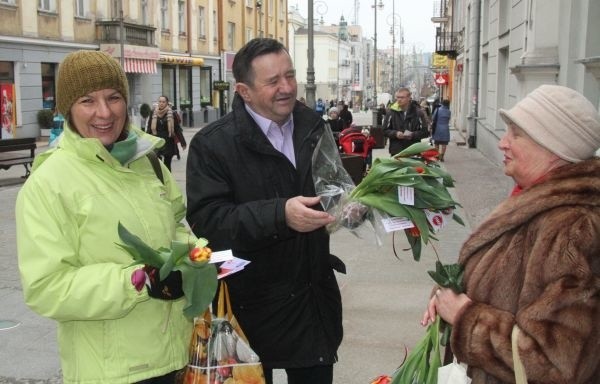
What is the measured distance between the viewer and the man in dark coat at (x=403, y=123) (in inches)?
447

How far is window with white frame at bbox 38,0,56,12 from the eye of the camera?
23.7 meters

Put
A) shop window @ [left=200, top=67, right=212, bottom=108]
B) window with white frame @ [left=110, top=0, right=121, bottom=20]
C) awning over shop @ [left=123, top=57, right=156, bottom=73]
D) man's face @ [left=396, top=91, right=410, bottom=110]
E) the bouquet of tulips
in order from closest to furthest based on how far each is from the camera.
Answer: the bouquet of tulips
man's face @ [left=396, top=91, right=410, bottom=110]
window with white frame @ [left=110, top=0, right=121, bottom=20]
awning over shop @ [left=123, top=57, right=156, bottom=73]
shop window @ [left=200, top=67, right=212, bottom=108]

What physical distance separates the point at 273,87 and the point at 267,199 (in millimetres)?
466

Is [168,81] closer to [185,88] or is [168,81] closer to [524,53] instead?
[185,88]

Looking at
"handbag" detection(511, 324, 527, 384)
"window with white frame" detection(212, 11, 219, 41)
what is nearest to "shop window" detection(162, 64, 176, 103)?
"window with white frame" detection(212, 11, 219, 41)

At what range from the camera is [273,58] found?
8.86 ft

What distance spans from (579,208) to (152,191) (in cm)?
147

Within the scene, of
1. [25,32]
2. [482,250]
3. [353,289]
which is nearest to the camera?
[482,250]

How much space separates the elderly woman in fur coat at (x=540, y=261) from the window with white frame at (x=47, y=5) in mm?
24633

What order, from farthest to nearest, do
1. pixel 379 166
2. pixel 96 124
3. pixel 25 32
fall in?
pixel 25 32 < pixel 379 166 < pixel 96 124

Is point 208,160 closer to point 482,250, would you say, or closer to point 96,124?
point 96,124

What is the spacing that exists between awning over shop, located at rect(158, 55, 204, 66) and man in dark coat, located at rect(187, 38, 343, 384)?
31.4m

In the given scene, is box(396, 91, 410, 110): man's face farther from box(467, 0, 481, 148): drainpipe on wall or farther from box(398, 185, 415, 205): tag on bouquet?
box(467, 0, 481, 148): drainpipe on wall

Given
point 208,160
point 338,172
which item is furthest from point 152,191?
point 338,172
